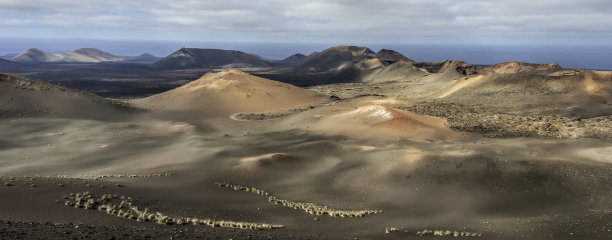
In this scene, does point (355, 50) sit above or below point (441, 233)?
above

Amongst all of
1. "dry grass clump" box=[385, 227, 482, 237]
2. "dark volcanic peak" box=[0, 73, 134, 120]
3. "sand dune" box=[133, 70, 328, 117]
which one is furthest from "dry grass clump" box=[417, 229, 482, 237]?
"dark volcanic peak" box=[0, 73, 134, 120]

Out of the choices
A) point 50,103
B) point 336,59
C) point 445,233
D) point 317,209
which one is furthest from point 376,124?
point 336,59

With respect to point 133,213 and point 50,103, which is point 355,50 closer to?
point 50,103

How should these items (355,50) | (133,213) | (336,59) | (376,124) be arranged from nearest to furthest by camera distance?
(133,213)
(376,124)
(336,59)
(355,50)

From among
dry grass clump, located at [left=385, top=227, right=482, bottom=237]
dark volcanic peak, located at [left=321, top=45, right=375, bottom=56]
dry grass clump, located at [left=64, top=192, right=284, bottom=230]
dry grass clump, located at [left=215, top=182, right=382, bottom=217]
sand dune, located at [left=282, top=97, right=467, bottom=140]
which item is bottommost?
dry grass clump, located at [left=215, top=182, right=382, bottom=217]

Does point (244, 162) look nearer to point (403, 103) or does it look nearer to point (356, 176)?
point (356, 176)

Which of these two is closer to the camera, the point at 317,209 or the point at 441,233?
the point at 441,233

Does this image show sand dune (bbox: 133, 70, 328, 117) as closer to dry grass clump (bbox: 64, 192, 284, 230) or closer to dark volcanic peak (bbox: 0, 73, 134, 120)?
dark volcanic peak (bbox: 0, 73, 134, 120)
